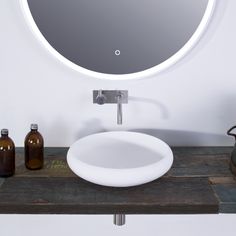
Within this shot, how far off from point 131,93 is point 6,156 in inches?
23.8

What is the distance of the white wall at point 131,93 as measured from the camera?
1.62 m

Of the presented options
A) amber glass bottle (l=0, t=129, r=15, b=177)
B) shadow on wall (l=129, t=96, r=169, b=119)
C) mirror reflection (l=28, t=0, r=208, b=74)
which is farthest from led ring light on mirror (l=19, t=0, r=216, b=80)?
amber glass bottle (l=0, t=129, r=15, b=177)

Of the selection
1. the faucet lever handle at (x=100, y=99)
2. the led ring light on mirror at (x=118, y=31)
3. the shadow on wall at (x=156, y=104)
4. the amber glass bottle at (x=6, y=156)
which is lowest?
the amber glass bottle at (x=6, y=156)

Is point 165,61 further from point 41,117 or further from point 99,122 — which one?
point 41,117

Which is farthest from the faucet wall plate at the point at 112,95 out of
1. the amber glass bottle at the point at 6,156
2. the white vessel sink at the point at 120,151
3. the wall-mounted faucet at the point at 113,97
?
the amber glass bottle at the point at 6,156

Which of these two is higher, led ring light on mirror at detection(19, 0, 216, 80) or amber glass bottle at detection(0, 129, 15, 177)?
led ring light on mirror at detection(19, 0, 216, 80)

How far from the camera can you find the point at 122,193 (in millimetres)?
1336

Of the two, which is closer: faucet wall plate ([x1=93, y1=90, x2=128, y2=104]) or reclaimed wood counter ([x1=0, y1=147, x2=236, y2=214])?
reclaimed wood counter ([x1=0, y1=147, x2=236, y2=214])

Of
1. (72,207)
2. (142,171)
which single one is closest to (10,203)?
(72,207)

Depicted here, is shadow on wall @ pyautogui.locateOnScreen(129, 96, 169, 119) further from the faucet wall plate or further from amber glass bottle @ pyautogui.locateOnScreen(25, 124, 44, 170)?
amber glass bottle @ pyautogui.locateOnScreen(25, 124, 44, 170)

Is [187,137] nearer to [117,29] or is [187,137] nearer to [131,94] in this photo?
[131,94]

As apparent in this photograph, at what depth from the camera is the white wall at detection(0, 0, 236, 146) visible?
5.32 feet

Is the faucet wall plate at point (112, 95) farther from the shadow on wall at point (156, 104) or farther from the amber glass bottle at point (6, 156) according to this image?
the amber glass bottle at point (6, 156)

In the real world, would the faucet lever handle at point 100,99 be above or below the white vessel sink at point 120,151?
above
